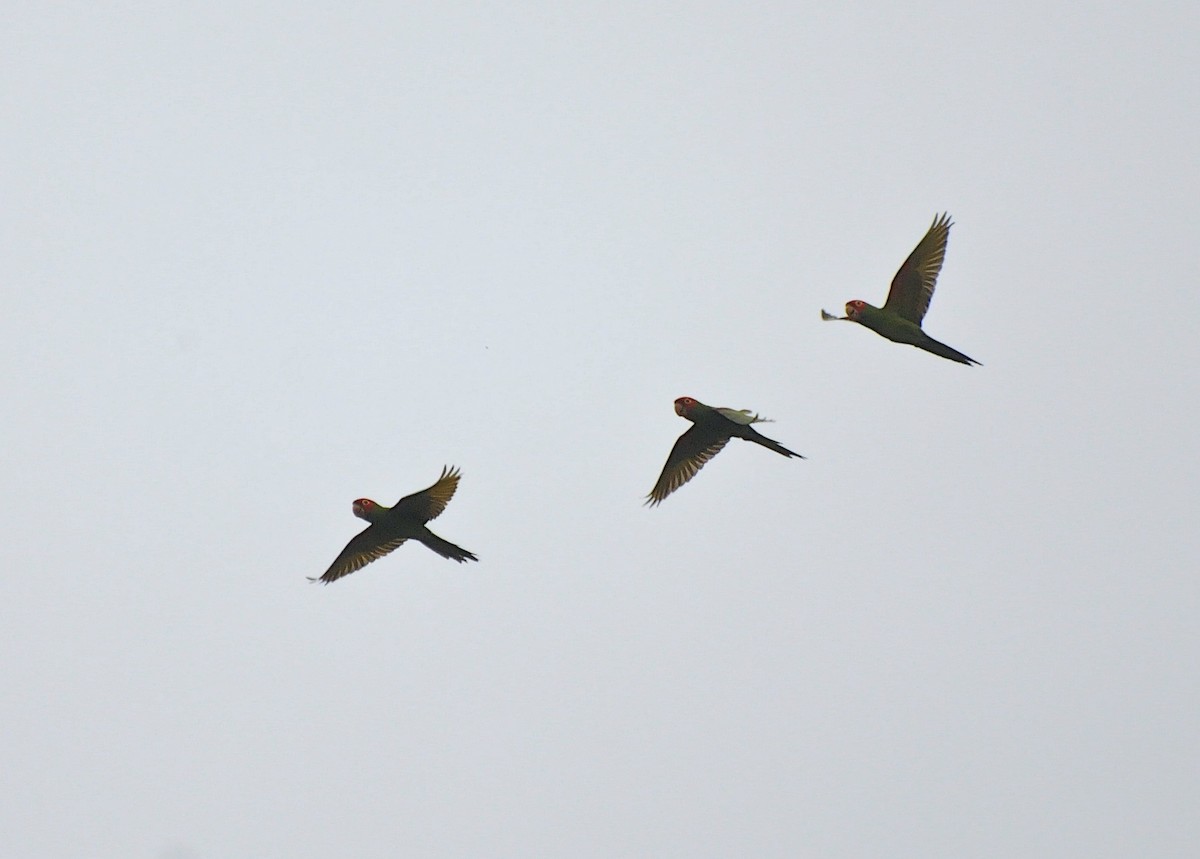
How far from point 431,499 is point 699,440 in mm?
4931

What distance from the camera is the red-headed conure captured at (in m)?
28.5

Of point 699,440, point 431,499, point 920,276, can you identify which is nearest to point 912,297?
point 920,276

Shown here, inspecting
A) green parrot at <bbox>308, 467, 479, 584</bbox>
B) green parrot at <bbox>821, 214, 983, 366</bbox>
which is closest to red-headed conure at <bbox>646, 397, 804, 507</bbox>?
green parrot at <bbox>821, 214, 983, 366</bbox>

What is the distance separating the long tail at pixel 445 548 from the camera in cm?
2853

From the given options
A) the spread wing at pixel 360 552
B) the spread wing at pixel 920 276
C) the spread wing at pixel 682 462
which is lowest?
the spread wing at pixel 360 552

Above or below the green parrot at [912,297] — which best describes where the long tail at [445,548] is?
below

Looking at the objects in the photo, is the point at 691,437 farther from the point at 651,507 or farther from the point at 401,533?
the point at 401,533

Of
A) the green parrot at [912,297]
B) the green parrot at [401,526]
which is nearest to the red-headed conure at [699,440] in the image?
the green parrot at [912,297]

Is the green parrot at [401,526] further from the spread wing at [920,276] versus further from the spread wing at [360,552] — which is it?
the spread wing at [920,276]

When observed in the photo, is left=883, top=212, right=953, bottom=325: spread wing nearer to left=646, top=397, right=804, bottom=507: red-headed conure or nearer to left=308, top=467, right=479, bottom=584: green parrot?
left=646, top=397, right=804, bottom=507: red-headed conure

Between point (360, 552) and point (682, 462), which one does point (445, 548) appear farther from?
point (682, 462)

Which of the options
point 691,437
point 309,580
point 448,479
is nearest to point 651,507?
point 691,437

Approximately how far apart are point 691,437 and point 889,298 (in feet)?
14.1

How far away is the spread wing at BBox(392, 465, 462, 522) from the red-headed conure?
383 centimetres
